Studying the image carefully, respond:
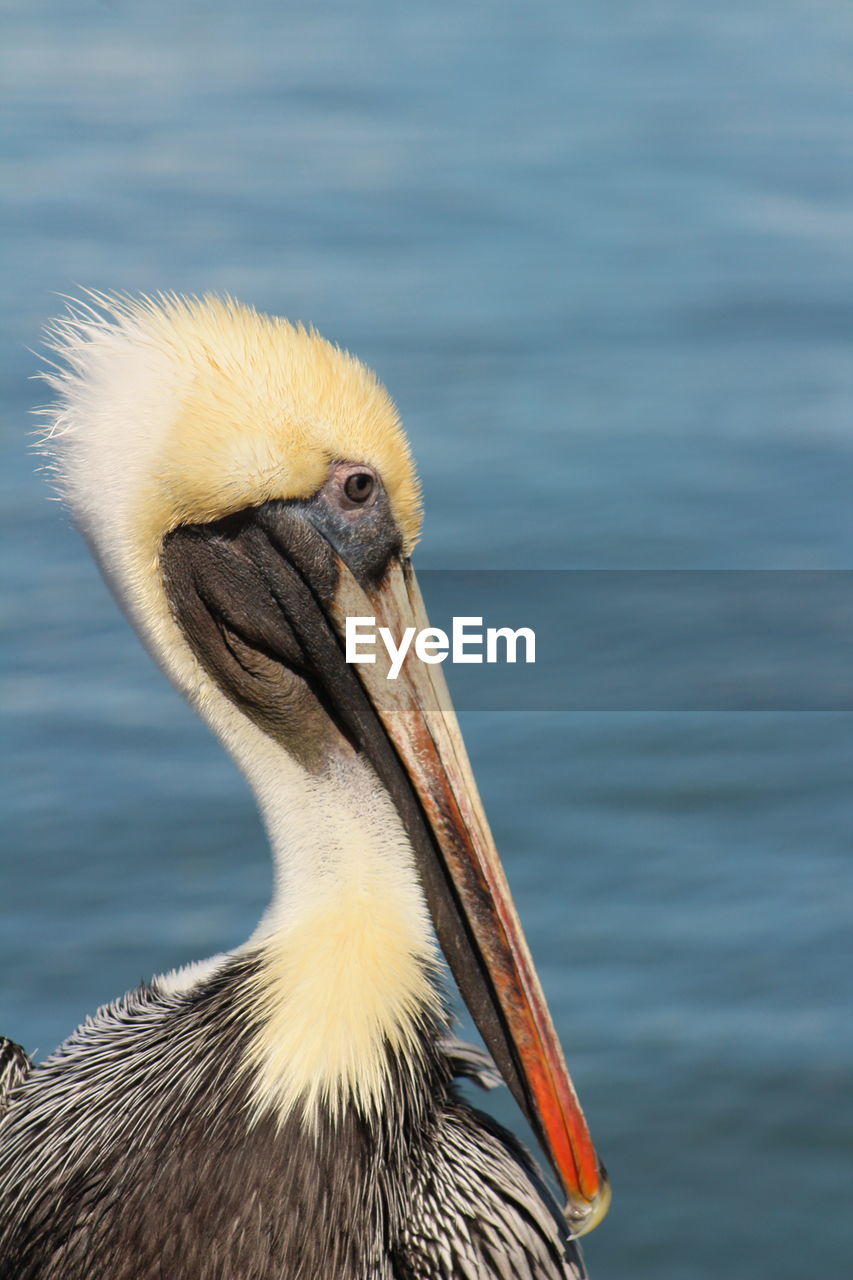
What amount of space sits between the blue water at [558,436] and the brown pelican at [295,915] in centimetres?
174

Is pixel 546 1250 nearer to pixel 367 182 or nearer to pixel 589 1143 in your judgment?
pixel 589 1143

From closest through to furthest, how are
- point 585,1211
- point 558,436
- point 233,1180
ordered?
point 233,1180
point 585,1211
point 558,436

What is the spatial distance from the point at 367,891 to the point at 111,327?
3.21 feet

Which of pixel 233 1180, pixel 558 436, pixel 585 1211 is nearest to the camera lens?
pixel 233 1180

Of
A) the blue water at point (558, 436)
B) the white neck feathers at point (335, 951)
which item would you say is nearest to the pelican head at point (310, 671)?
the white neck feathers at point (335, 951)

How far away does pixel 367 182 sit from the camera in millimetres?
9781

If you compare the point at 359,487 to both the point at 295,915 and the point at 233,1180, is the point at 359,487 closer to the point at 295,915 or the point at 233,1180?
the point at 295,915

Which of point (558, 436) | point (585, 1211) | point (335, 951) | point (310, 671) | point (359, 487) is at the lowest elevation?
point (585, 1211)

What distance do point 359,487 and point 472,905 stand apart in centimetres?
70

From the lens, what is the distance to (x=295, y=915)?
3.17 meters

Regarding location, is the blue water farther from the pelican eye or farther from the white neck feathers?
the pelican eye

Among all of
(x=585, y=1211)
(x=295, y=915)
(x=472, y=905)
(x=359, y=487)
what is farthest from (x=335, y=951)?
(x=359, y=487)

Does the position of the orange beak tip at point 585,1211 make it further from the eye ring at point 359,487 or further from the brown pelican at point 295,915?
the eye ring at point 359,487

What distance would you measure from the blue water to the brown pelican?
1739mm
